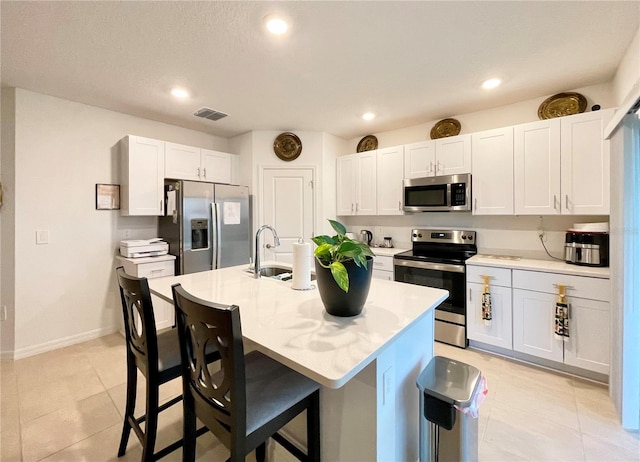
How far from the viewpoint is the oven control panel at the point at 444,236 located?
131 inches

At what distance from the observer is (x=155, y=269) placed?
3.14m

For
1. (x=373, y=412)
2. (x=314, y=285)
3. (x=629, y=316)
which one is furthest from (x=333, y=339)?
(x=629, y=316)

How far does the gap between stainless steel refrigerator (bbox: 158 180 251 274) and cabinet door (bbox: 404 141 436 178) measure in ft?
6.99

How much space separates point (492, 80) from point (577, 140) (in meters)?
0.89

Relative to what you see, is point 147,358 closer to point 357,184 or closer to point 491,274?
point 491,274

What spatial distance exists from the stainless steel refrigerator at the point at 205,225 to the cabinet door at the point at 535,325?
3.11 metres

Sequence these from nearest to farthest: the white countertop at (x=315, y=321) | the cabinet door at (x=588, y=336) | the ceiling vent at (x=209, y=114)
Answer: the white countertop at (x=315, y=321)
the cabinet door at (x=588, y=336)
the ceiling vent at (x=209, y=114)

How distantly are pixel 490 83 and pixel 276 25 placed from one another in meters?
Result: 2.00

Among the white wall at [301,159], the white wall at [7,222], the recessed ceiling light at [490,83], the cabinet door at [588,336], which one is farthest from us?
the white wall at [301,159]

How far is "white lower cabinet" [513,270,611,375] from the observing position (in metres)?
2.21

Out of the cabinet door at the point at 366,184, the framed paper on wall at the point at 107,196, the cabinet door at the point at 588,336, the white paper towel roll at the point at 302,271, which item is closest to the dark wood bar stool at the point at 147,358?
the white paper towel roll at the point at 302,271

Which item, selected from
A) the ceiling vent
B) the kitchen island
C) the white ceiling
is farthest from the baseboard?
the ceiling vent

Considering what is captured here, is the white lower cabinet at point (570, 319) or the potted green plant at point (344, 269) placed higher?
the potted green plant at point (344, 269)

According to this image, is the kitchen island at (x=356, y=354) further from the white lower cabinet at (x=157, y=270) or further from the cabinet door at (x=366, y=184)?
the cabinet door at (x=366, y=184)
